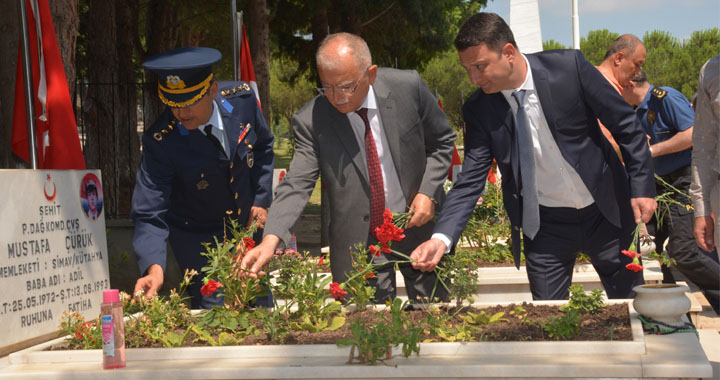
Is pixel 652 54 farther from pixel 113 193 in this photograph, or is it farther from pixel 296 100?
pixel 113 193

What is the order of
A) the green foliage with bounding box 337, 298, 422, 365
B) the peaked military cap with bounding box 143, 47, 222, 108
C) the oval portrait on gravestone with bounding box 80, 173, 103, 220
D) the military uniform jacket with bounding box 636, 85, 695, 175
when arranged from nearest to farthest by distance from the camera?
the green foliage with bounding box 337, 298, 422, 365, the peaked military cap with bounding box 143, 47, 222, 108, the oval portrait on gravestone with bounding box 80, 173, 103, 220, the military uniform jacket with bounding box 636, 85, 695, 175

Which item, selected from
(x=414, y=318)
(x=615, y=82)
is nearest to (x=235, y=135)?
(x=414, y=318)

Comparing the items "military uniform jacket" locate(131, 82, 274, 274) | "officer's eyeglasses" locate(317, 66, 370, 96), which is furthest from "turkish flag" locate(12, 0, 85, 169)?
"officer's eyeglasses" locate(317, 66, 370, 96)

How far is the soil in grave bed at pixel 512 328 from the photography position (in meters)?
3.68

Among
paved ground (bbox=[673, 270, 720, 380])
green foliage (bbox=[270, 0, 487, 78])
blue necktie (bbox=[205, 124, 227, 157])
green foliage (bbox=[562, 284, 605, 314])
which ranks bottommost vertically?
paved ground (bbox=[673, 270, 720, 380])

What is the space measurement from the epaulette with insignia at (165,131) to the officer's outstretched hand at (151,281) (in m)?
0.81

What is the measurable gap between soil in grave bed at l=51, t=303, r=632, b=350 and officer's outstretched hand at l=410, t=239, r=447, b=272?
0.25 metres

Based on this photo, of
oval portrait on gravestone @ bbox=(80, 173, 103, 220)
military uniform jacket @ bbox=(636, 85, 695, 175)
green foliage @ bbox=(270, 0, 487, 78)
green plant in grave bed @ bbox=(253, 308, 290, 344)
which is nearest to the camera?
green plant in grave bed @ bbox=(253, 308, 290, 344)

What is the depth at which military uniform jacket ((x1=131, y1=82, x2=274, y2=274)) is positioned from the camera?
4.65 meters

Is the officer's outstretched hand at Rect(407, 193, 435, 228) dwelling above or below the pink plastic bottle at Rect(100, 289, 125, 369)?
above

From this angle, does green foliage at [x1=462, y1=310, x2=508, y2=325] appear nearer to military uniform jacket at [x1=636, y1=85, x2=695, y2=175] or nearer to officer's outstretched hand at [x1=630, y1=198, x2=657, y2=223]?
officer's outstretched hand at [x1=630, y1=198, x2=657, y2=223]

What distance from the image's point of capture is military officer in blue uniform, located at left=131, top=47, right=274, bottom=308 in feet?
14.8

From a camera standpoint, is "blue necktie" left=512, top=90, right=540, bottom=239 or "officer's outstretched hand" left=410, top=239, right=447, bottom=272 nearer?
"officer's outstretched hand" left=410, top=239, right=447, bottom=272

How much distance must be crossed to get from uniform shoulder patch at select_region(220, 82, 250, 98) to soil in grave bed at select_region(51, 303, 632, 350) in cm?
161
